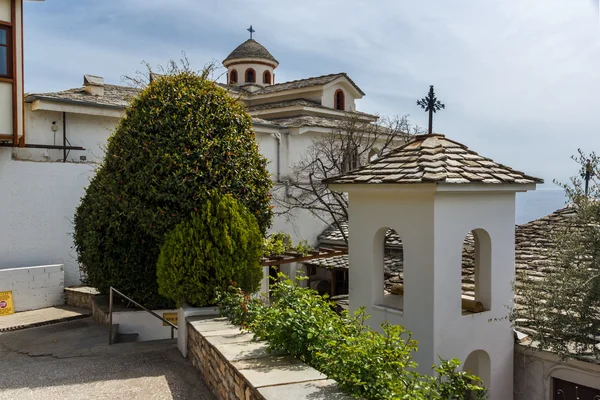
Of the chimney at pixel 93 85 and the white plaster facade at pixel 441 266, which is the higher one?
the chimney at pixel 93 85

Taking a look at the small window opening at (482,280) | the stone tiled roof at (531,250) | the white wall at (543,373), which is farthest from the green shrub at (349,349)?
the stone tiled roof at (531,250)

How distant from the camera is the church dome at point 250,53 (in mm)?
27812

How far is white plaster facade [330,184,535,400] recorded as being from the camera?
6.39 meters

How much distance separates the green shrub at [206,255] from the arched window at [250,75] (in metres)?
21.7

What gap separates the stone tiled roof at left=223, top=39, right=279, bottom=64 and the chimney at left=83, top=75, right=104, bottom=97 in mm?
12726

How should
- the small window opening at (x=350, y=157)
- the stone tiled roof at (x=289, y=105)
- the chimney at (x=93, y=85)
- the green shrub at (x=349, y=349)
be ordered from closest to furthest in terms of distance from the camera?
the green shrub at (x=349, y=349)
the chimney at (x=93, y=85)
the small window opening at (x=350, y=157)
the stone tiled roof at (x=289, y=105)

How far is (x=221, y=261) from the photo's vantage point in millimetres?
7141

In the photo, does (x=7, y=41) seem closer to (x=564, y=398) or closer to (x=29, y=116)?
(x=29, y=116)

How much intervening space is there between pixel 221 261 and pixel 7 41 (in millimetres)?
9748

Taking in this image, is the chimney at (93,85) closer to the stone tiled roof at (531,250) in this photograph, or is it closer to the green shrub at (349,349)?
the stone tiled roof at (531,250)

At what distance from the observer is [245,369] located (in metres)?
4.53

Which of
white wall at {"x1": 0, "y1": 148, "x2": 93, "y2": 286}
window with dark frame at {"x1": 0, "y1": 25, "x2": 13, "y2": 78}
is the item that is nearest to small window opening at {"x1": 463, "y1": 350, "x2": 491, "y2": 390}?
white wall at {"x1": 0, "y1": 148, "x2": 93, "y2": 286}

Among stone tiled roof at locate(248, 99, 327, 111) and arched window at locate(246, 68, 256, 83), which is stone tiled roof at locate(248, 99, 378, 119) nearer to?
stone tiled roof at locate(248, 99, 327, 111)

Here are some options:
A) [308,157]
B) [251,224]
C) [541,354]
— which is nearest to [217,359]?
[251,224]
